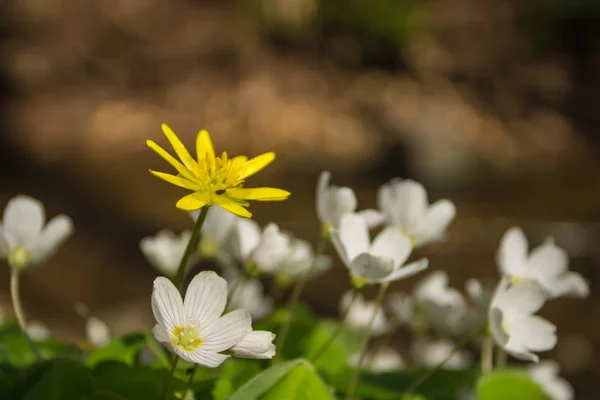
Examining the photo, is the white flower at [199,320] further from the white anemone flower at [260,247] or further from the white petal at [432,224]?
the white petal at [432,224]

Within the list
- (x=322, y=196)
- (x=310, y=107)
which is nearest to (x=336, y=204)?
(x=322, y=196)

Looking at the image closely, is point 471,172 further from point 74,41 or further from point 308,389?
point 308,389

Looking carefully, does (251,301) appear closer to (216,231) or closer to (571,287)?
(216,231)

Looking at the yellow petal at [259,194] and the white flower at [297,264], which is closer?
the yellow petal at [259,194]

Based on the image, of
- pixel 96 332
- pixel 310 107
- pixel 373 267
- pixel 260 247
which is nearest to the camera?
pixel 373 267

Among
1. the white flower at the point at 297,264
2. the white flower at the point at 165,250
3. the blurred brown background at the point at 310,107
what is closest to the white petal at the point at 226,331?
the white flower at the point at 297,264

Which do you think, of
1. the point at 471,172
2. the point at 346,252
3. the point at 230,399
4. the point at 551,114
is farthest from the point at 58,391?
the point at 551,114
